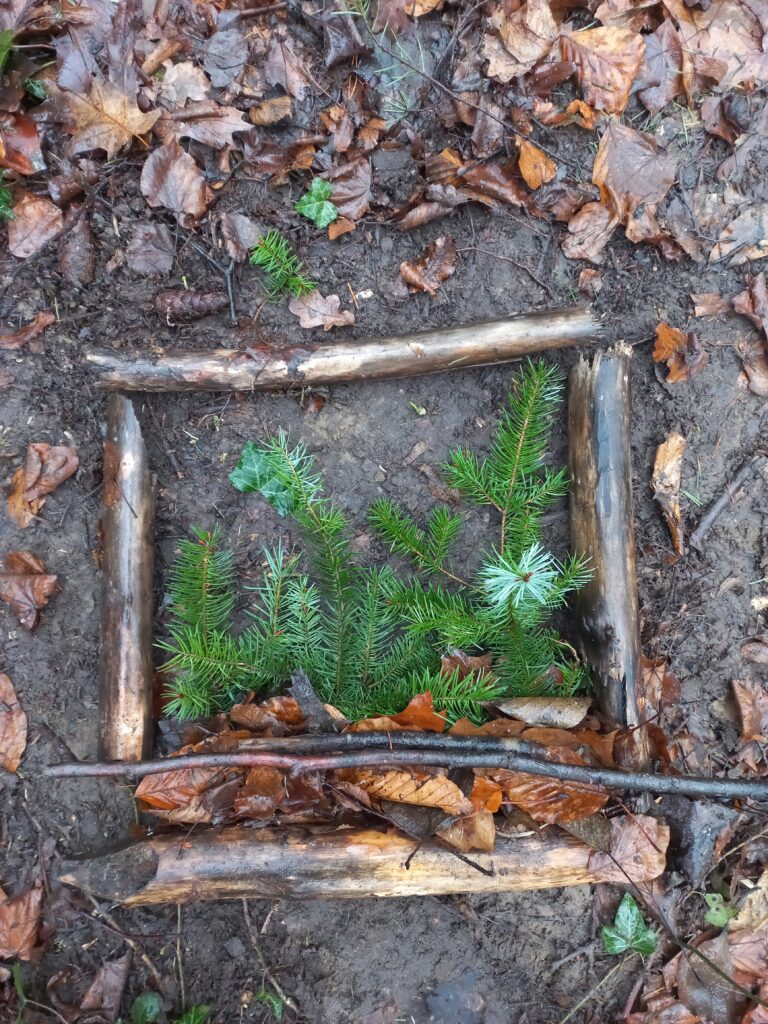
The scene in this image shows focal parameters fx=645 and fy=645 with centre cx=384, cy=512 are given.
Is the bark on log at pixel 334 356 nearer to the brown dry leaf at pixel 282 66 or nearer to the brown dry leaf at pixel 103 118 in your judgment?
the brown dry leaf at pixel 103 118

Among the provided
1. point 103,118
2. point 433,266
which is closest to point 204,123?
point 103,118

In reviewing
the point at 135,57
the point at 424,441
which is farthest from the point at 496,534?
the point at 135,57

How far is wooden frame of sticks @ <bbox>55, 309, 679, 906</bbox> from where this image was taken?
2.13 m

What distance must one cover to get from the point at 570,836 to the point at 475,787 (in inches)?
15.4

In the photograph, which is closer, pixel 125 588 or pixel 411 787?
pixel 411 787

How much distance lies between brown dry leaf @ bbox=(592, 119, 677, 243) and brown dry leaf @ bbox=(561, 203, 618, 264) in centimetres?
4

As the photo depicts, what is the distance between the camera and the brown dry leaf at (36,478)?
2549 mm

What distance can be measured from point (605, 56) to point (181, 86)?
1.73 metres

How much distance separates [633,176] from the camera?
2688 millimetres

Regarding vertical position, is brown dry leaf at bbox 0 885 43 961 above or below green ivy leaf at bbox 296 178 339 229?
below

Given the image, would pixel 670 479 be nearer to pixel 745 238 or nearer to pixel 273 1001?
pixel 745 238

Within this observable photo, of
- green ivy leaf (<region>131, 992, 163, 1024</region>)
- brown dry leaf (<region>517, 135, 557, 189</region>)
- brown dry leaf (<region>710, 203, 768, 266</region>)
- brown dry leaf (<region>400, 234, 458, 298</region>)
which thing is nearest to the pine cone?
brown dry leaf (<region>400, 234, 458, 298</region>)

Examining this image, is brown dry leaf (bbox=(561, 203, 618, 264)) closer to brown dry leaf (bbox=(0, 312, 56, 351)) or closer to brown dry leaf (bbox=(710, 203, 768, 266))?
brown dry leaf (bbox=(710, 203, 768, 266))

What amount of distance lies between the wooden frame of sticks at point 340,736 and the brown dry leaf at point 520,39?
3.46 ft
